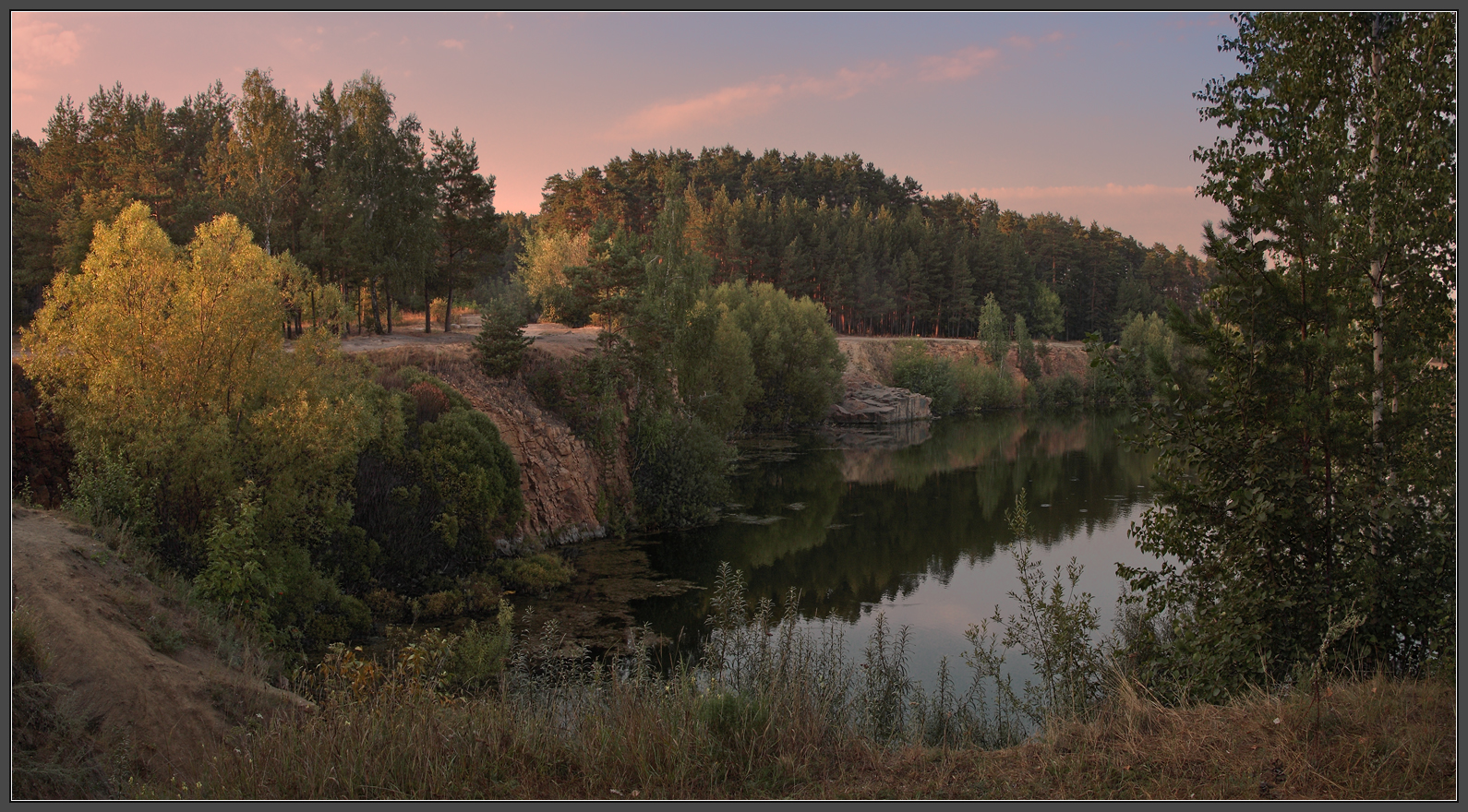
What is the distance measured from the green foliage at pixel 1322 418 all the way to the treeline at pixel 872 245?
42.7 metres

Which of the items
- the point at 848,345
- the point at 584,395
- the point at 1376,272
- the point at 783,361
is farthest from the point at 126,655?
the point at 848,345

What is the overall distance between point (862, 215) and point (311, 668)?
85487mm

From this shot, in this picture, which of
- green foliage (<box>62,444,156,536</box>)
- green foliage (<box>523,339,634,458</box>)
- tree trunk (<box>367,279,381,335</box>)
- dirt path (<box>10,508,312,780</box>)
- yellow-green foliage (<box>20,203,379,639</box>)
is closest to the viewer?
dirt path (<box>10,508,312,780</box>)

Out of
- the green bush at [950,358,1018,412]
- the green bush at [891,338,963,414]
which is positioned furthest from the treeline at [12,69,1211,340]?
the green bush at [950,358,1018,412]

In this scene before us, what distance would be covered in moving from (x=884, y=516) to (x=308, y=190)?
25231 mm

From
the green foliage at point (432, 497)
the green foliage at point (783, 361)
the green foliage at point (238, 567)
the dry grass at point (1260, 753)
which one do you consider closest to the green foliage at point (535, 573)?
the green foliage at point (432, 497)

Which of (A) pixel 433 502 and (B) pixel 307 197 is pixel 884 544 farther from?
(B) pixel 307 197

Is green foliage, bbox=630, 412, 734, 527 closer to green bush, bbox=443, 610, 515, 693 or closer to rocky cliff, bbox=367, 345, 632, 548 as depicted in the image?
rocky cliff, bbox=367, 345, 632, 548

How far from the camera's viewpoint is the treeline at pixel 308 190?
30.6 m

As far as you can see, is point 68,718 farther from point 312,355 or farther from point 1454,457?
point 1454,457

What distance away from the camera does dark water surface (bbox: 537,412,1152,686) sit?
61.2 feet

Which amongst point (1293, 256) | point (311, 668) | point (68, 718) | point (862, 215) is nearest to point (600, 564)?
point (311, 668)

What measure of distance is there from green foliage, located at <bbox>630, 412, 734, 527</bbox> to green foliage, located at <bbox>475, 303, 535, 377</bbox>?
508 centimetres

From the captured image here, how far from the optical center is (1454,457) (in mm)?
6699
